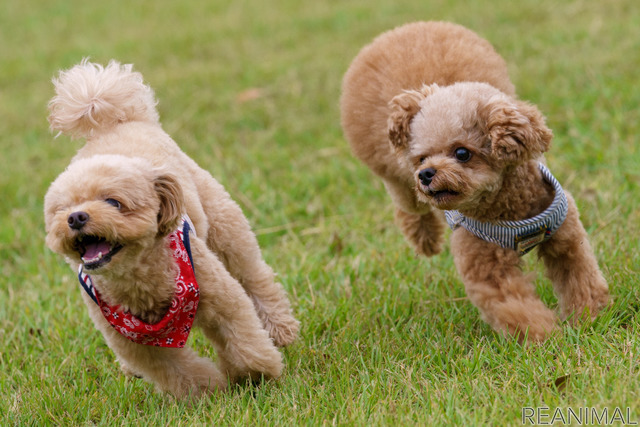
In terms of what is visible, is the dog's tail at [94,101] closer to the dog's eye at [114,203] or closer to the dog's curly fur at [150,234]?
the dog's curly fur at [150,234]

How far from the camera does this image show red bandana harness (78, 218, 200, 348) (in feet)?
12.0

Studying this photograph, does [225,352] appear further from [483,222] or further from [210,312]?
[483,222]

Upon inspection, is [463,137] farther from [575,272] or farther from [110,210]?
[110,210]

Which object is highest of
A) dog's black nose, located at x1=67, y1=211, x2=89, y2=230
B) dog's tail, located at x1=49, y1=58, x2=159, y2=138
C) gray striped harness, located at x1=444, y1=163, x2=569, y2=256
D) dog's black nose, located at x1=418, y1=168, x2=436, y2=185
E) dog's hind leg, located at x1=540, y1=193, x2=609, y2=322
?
dog's tail, located at x1=49, y1=58, x2=159, y2=138

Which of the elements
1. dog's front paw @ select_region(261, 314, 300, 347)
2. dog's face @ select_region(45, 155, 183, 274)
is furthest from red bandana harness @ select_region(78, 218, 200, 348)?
dog's front paw @ select_region(261, 314, 300, 347)

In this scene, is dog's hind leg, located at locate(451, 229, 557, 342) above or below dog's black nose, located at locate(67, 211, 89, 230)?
below

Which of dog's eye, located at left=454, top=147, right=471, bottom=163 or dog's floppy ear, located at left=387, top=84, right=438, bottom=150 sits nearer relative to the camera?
dog's eye, located at left=454, top=147, right=471, bottom=163

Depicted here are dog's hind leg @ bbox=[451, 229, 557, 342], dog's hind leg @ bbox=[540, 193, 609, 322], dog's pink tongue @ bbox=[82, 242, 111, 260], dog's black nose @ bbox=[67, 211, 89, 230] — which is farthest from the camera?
dog's hind leg @ bbox=[540, 193, 609, 322]

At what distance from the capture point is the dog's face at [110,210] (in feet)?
10.7

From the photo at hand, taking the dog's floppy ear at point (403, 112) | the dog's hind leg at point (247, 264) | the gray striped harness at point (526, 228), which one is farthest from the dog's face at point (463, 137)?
the dog's hind leg at point (247, 264)

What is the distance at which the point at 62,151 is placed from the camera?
827 centimetres

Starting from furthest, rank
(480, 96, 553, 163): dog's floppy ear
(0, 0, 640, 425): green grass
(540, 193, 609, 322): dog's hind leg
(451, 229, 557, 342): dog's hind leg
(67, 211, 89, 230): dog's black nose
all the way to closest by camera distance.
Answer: (540, 193, 609, 322): dog's hind leg < (451, 229, 557, 342): dog's hind leg < (480, 96, 553, 163): dog's floppy ear < (0, 0, 640, 425): green grass < (67, 211, 89, 230): dog's black nose

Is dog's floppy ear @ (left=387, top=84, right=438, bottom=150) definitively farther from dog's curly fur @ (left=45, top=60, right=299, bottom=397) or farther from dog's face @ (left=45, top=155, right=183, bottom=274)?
dog's face @ (left=45, top=155, right=183, bottom=274)

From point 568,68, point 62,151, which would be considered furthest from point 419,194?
point 62,151
